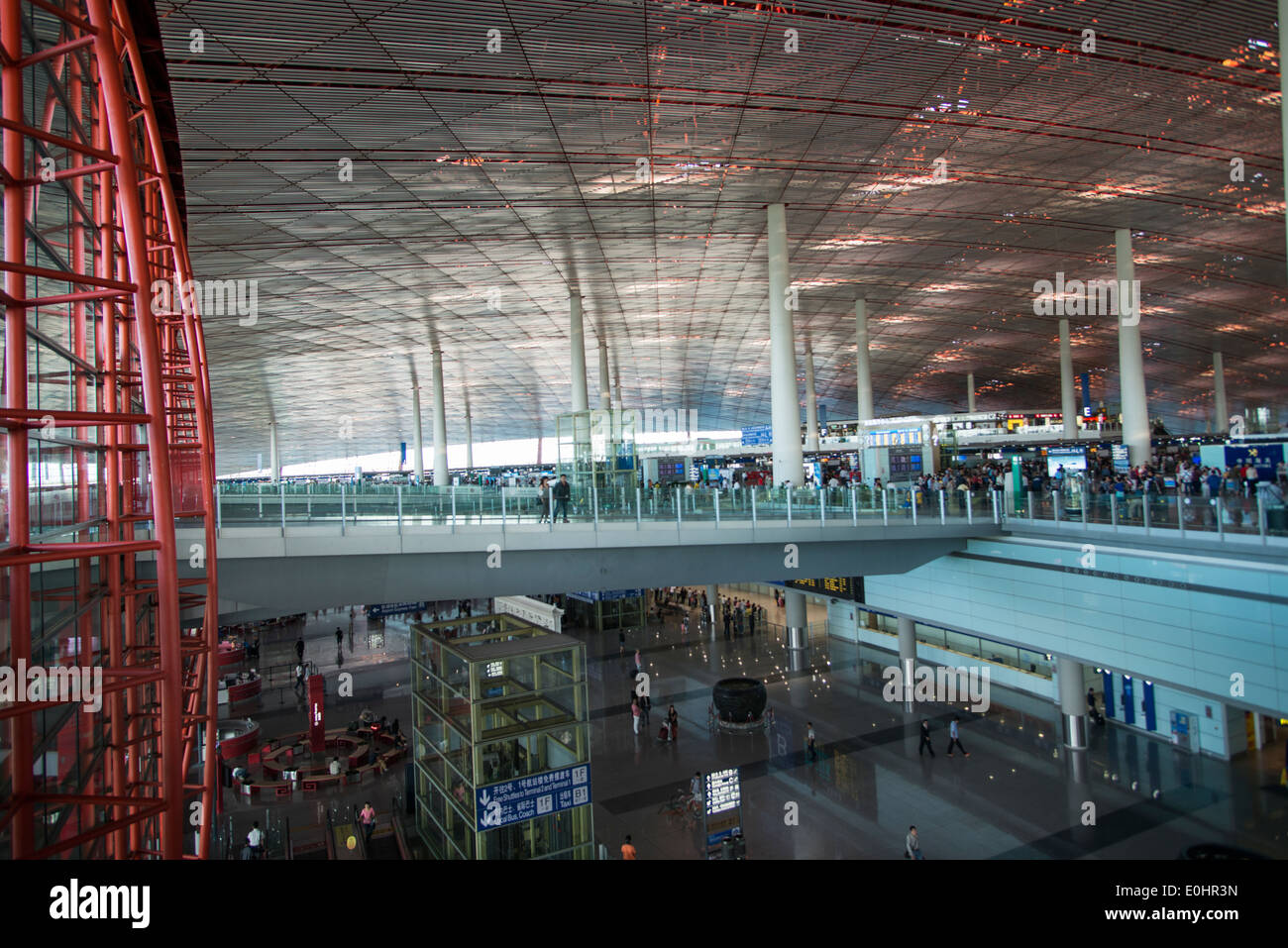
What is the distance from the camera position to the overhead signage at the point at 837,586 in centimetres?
2645

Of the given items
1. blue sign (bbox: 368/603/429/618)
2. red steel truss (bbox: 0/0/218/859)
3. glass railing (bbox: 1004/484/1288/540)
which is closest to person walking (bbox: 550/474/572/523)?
red steel truss (bbox: 0/0/218/859)

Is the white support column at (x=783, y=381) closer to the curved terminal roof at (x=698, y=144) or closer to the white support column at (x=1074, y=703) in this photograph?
the curved terminal roof at (x=698, y=144)

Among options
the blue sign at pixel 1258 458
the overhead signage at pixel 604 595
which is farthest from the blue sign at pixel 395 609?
the blue sign at pixel 1258 458

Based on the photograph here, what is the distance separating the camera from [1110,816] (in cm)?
1498

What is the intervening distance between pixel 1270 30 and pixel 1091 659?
15176 mm

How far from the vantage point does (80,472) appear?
30.3 feet

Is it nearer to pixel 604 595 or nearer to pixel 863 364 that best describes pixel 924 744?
pixel 604 595

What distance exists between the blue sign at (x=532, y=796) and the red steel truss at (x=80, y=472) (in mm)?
4273

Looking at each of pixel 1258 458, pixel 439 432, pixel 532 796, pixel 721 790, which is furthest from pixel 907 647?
pixel 439 432

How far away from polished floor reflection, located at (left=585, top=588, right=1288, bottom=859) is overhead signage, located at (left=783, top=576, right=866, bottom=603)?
134 inches

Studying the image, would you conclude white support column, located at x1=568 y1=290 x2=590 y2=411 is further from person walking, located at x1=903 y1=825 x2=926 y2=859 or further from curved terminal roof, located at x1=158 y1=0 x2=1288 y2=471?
person walking, located at x1=903 y1=825 x2=926 y2=859
